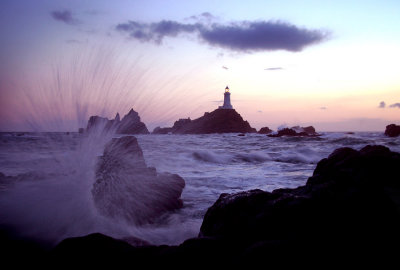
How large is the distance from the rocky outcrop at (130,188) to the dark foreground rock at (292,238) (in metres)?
2.39

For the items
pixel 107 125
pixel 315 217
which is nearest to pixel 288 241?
pixel 315 217

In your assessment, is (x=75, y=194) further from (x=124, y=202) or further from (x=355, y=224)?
(x=355, y=224)

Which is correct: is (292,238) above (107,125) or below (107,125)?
below

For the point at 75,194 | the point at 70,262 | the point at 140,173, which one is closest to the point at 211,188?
the point at 140,173

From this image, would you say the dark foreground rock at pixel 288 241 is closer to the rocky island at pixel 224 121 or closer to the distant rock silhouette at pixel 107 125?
the distant rock silhouette at pixel 107 125

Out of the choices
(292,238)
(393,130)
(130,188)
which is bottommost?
(130,188)

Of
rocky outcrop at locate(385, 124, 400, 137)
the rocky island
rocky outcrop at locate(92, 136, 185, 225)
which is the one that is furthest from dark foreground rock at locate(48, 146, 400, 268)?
the rocky island

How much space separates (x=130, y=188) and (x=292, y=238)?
433 cm

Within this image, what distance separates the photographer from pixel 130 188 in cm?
548

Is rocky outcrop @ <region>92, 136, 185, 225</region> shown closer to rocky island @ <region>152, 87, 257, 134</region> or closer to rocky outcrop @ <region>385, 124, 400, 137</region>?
rocky outcrop @ <region>385, 124, 400, 137</region>

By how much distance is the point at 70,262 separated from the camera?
186 cm

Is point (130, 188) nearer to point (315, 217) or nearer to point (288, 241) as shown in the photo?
point (315, 217)

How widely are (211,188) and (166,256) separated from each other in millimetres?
5717

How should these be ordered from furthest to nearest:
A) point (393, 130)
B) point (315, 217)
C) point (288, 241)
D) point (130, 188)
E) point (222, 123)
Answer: point (222, 123), point (393, 130), point (130, 188), point (315, 217), point (288, 241)
